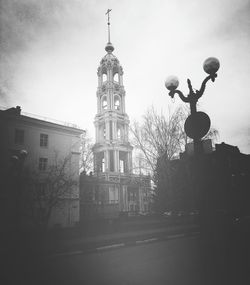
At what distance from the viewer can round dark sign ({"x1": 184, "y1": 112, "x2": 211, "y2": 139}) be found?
591 cm

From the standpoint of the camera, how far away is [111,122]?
5969cm

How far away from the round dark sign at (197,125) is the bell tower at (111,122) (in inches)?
1997

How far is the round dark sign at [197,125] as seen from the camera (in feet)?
19.4

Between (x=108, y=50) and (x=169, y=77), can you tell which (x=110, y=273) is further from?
(x=108, y=50)

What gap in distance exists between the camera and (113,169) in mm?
62375

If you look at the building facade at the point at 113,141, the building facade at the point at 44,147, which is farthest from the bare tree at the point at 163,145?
the building facade at the point at 113,141

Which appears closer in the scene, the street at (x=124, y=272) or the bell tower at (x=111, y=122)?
the street at (x=124, y=272)

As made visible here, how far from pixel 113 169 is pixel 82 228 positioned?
1688 inches

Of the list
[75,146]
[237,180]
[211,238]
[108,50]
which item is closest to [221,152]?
[237,180]

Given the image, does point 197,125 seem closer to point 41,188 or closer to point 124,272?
point 124,272

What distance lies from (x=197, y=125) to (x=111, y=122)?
178 ft

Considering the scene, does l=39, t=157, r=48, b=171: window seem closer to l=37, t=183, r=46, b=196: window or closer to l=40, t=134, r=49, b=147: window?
l=40, t=134, r=49, b=147: window

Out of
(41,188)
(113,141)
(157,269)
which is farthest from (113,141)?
(157,269)

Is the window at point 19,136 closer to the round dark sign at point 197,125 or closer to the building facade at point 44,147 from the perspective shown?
the building facade at point 44,147
